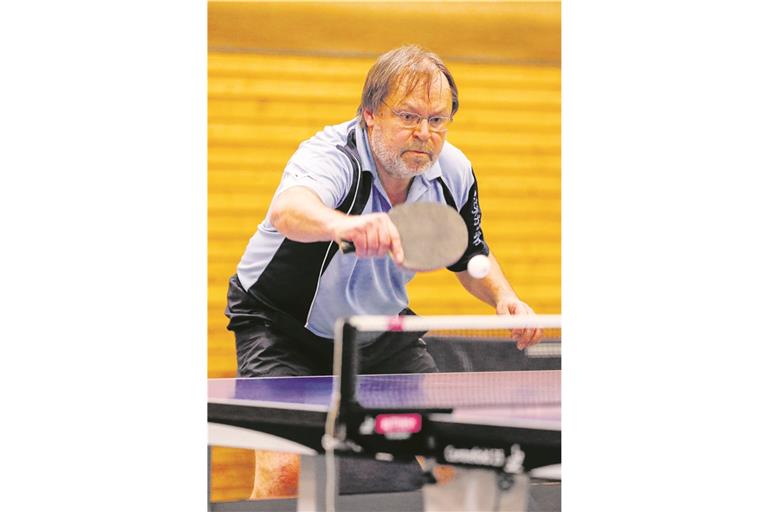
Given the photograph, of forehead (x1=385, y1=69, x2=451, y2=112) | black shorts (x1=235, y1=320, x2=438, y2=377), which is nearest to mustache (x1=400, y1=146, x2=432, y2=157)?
forehead (x1=385, y1=69, x2=451, y2=112)

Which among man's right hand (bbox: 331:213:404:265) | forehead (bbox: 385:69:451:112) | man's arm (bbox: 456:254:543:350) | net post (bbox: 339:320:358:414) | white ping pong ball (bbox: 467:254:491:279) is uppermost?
forehead (bbox: 385:69:451:112)

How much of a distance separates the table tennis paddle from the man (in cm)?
4

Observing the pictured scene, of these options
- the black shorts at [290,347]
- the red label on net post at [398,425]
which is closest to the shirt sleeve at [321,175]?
the black shorts at [290,347]

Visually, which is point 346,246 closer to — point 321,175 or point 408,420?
point 321,175

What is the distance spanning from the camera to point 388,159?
14.1 ft

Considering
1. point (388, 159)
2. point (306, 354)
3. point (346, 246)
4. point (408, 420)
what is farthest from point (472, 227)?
point (408, 420)

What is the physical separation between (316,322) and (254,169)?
736 mm

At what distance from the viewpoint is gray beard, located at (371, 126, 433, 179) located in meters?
4.30

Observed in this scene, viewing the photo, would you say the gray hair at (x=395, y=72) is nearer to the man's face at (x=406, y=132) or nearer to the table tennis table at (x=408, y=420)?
the man's face at (x=406, y=132)

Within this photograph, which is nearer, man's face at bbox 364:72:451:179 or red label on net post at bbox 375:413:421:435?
red label on net post at bbox 375:413:421:435

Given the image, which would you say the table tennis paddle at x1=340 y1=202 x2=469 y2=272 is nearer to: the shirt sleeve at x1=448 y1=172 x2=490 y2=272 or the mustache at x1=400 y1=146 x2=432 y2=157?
the shirt sleeve at x1=448 y1=172 x2=490 y2=272

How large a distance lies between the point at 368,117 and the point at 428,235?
0.60m

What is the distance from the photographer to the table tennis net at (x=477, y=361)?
13.5ft
